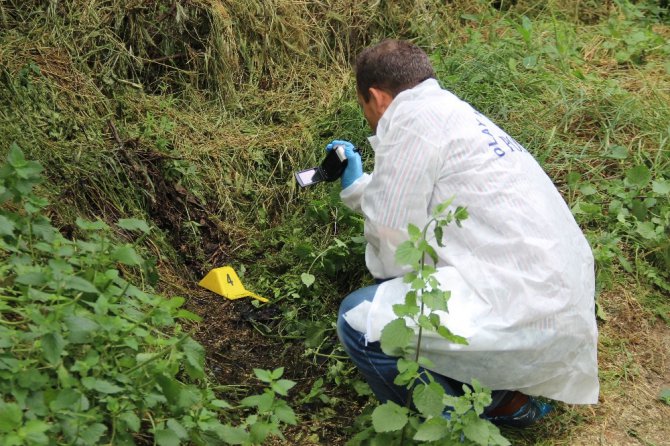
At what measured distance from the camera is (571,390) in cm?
282

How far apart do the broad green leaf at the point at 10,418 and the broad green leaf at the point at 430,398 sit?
1007 mm

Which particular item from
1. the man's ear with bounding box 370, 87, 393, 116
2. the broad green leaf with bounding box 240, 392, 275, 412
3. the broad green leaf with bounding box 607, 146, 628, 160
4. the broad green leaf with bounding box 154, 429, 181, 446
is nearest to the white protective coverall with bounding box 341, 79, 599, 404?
the man's ear with bounding box 370, 87, 393, 116

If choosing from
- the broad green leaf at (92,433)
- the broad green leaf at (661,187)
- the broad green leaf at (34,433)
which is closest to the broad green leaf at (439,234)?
the broad green leaf at (92,433)

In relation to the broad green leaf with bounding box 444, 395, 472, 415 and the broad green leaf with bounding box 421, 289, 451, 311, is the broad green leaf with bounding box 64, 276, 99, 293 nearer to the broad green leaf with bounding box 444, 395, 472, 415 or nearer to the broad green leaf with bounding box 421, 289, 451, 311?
the broad green leaf with bounding box 421, 289, 451, 311

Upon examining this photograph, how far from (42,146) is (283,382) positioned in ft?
5.93

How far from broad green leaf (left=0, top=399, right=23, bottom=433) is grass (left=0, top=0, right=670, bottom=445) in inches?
45.7

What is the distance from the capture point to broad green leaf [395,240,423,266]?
7.93ft

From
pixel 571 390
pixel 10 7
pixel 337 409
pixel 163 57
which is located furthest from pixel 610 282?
pixel 10 7

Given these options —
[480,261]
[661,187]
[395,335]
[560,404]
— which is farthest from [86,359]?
[661,187]

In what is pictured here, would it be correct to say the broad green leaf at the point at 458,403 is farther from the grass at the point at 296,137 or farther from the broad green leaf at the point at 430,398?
the grass at the point at 296,137

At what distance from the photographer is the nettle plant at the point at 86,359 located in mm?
2234

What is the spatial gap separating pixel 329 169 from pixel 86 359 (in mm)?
1266

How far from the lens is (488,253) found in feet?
8.69

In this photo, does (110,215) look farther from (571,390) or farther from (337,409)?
(571,390)
